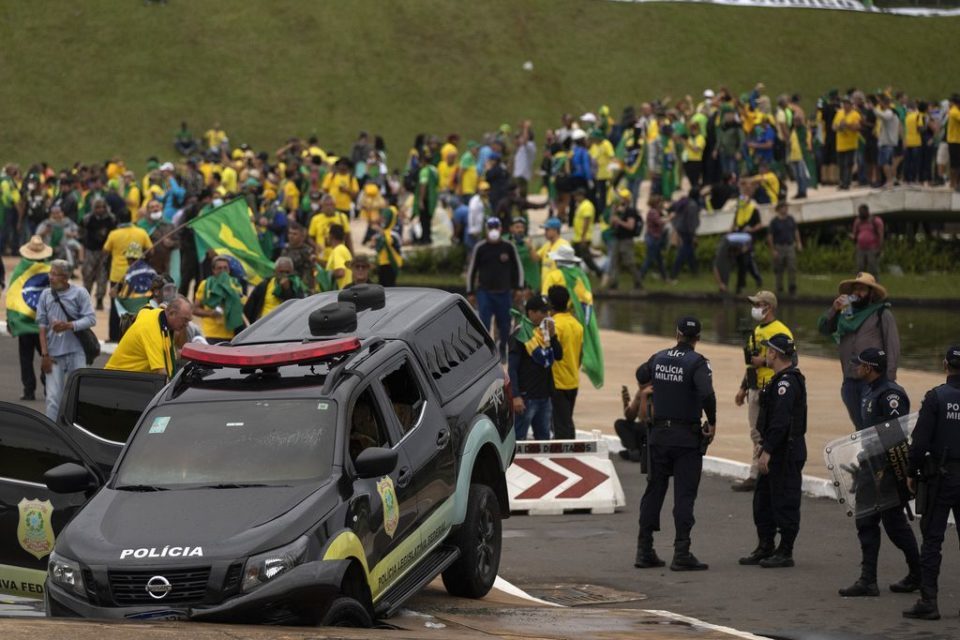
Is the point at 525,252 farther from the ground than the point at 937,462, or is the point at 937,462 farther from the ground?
the point at 525,252

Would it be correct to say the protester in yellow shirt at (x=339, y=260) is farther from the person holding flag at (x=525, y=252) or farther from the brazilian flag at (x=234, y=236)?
the person holding flag at (x=525, y=252)

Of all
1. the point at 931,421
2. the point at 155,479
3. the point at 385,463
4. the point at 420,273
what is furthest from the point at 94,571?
the point at 420,273

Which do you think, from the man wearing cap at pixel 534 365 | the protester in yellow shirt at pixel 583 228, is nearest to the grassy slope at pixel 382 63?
the protester in yellow shirt at pixel 583 228

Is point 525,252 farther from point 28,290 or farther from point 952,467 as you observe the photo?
point 952,467

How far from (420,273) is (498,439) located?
22.8 m

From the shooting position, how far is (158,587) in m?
8.54

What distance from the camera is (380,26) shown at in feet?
201

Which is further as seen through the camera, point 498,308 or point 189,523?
point 498,308

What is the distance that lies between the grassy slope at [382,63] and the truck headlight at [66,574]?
1760 inches

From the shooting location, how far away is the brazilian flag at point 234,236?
20.1 metres

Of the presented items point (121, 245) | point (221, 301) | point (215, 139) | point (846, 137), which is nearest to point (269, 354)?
point (221, 301)

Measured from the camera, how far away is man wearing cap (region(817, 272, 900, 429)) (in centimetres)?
1478

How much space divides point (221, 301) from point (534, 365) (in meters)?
4.20

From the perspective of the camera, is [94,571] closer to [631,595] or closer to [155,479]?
[155,479]
